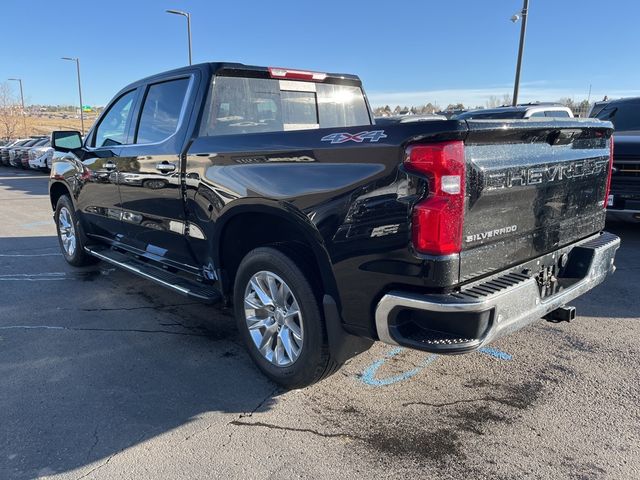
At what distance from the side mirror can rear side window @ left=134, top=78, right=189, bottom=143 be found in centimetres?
146

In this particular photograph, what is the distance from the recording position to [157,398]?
3.24m

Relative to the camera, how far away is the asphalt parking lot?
261cm

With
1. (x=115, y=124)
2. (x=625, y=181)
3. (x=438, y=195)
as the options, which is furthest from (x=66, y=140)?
(x=625, y=181)

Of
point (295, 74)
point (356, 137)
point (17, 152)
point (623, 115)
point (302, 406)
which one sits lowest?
point (302, 406)

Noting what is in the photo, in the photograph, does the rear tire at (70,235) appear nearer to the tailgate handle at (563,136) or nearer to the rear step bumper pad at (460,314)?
the rear step bumper pad at (460,314)

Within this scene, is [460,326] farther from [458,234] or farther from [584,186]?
[584,186]

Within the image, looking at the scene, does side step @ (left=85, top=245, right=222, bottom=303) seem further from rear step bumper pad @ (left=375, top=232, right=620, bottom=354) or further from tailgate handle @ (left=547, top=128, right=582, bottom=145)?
tailgate handle @ (left=547, top=128, right=582, bottom=145)

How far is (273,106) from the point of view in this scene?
4.17 meters

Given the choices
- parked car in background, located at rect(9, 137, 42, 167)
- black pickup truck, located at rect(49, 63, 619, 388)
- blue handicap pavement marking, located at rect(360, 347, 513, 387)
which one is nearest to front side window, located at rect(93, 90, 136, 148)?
black pickup truck, located at rect(49, 63, 619, 388)

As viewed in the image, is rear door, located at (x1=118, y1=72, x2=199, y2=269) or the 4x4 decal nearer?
the 4x4 decal

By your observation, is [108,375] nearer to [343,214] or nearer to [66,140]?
[343,214]

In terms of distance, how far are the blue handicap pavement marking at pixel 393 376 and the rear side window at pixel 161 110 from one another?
92.6 inches

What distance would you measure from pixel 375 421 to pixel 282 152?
1653 mm

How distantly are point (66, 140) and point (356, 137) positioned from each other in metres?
4.29
